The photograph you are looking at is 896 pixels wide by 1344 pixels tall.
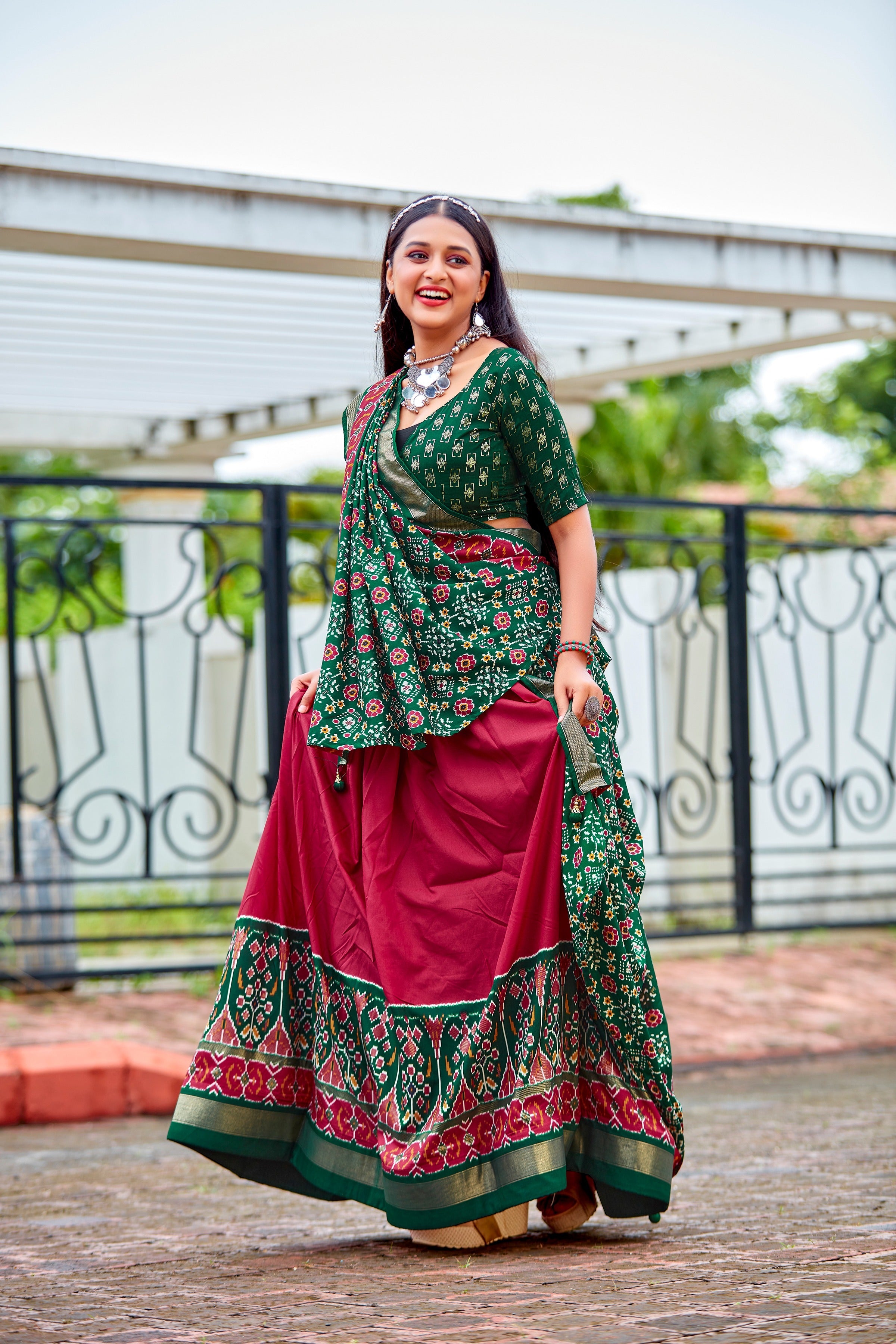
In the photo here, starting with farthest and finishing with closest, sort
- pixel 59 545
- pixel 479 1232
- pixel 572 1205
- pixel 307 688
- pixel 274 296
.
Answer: pixel 274 296
pixel 59 545
pixel 307 688
pixel 572 1205
pixel 479 1232

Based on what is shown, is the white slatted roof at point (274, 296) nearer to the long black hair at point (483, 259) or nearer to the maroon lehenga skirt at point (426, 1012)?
the long black hair at point (483, 259)

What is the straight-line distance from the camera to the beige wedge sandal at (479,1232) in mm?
2596

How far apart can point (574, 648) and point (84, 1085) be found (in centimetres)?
248

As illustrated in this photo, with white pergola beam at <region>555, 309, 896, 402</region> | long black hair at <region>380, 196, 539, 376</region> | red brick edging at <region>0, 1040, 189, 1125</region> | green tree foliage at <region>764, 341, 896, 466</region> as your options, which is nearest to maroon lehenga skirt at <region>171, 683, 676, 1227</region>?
long black hair at <region>380, 196, 539, 376</region>

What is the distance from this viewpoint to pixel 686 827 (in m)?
8.54

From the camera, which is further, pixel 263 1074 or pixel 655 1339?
pixel 263 1074

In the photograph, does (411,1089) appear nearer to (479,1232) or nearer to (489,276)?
(479,1232)

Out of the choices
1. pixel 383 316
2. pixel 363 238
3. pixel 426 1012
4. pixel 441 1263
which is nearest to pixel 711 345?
pixel 363 238

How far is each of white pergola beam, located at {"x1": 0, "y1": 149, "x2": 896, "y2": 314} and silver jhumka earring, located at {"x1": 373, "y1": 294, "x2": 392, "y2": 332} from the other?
2016 millimetres

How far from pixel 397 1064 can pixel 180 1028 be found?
2.75 m

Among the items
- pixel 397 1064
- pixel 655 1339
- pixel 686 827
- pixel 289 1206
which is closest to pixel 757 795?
pixel 686 827

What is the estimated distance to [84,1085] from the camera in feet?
14.6

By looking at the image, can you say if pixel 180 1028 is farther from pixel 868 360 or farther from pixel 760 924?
pixel 868 360

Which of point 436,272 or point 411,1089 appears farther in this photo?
point 436,272
